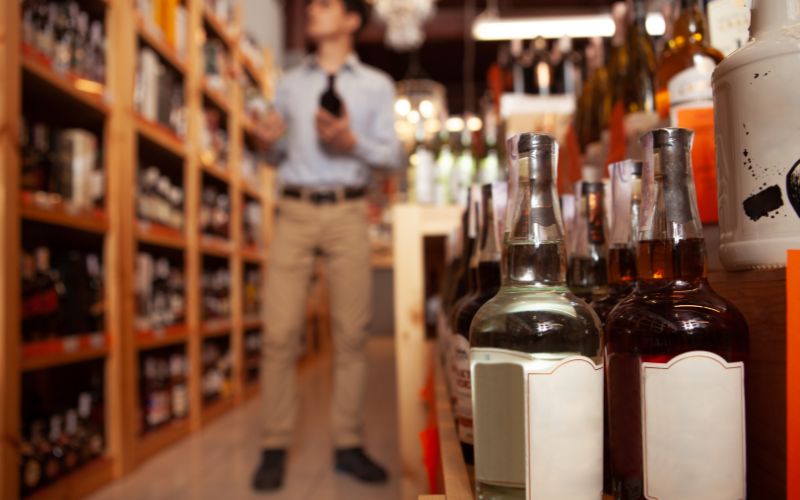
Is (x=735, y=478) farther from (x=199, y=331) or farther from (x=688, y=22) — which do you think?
(x=199, y=331)

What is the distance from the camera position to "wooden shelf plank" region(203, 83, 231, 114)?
122 inches

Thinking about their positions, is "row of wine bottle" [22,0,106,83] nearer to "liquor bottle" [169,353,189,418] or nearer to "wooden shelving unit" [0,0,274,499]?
"wooden shelving unit" [0,0,274,499]

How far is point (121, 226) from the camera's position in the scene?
7.02 feet

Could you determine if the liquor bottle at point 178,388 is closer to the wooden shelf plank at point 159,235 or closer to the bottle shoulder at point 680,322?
the wooden shelf plank at point 159,235

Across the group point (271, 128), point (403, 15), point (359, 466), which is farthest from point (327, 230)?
point (403, 15)

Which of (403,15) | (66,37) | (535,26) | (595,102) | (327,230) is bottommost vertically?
(327,230)

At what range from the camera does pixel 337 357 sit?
85.8 inches

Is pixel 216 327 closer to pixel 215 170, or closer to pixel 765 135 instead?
pixel 215 170

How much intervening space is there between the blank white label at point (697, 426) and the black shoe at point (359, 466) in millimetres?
1676

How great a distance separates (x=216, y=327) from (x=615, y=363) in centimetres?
288

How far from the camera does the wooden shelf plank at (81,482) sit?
1.72 metres

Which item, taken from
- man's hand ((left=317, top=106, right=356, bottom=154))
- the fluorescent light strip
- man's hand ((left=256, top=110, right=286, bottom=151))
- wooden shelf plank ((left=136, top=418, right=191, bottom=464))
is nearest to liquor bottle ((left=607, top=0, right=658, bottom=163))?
man's hand ((left=317, top=106, right=356, bottom=154))

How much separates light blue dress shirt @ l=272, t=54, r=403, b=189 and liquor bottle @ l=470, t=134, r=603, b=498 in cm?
178

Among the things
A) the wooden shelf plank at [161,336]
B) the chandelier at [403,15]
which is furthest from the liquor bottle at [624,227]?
the chandelier at [403,15]
